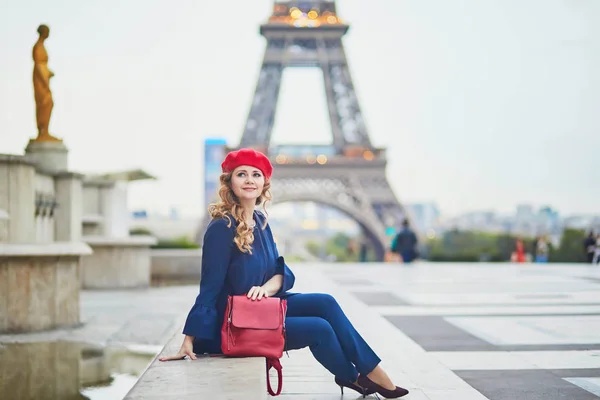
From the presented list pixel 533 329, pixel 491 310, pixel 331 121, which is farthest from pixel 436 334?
pixel 331 121

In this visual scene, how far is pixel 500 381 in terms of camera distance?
5.20 m

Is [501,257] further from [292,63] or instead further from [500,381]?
[500,381]

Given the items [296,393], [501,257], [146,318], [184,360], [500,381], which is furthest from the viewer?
[501,257]

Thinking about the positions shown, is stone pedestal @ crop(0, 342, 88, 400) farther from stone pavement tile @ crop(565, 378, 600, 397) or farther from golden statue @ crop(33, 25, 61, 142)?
golden statue @ crop(33, 25, 61, 142)

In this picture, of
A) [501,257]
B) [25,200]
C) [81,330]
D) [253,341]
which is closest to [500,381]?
[253,341]

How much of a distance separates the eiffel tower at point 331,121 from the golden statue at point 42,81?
3059 cm

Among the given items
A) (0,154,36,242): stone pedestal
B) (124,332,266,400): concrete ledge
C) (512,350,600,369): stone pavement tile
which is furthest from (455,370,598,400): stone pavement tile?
(0,154,36,242): stone pedestal

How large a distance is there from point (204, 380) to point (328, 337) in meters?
0.89

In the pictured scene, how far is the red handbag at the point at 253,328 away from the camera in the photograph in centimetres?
405

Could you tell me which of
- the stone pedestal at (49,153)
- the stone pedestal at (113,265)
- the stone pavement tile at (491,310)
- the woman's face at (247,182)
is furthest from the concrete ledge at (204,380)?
the stone pedestal at (113,265)

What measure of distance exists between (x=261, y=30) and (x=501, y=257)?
2022cm

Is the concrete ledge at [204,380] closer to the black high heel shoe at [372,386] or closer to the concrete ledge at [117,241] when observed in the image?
the black high heel shoe at [372,386]

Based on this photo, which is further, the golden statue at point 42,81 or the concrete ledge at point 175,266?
the concrete ledge at point 175,266

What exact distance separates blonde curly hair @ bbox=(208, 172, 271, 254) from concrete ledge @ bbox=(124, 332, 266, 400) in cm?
56
